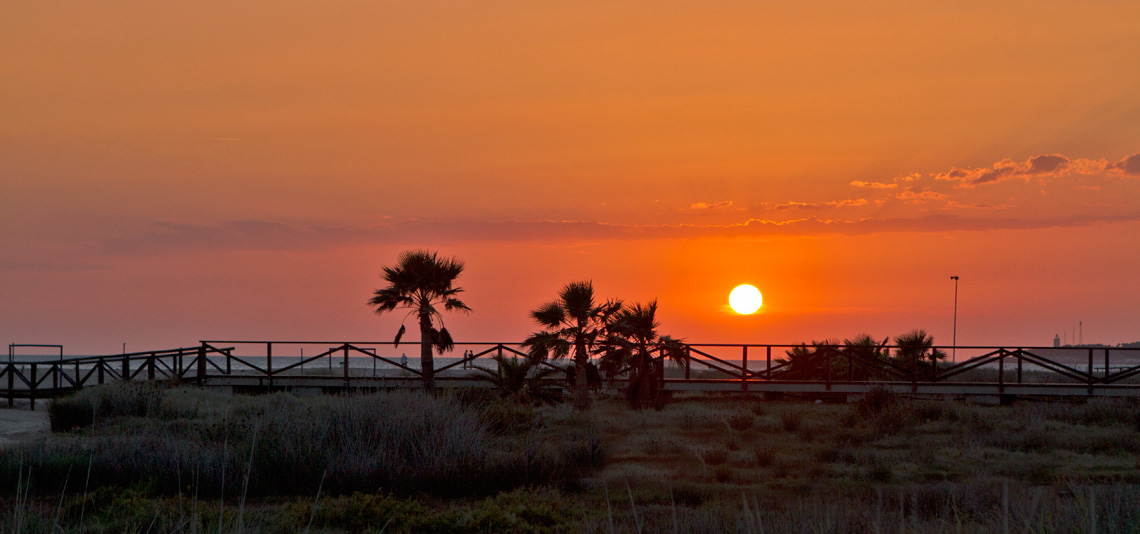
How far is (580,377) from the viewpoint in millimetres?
20016

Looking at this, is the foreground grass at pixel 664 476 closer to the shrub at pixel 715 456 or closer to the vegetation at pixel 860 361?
the shrub at pixel 715 456

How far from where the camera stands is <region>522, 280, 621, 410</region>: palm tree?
1984 centimetres

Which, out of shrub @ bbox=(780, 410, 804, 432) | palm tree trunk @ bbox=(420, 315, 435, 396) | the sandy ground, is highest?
palm tree trunk @ bbox=(420, 315, 435, 396)

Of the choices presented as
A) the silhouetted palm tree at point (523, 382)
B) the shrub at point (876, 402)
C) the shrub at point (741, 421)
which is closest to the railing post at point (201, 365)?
the silhouetted palm tree at point (523, 382)

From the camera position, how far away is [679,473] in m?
13.1

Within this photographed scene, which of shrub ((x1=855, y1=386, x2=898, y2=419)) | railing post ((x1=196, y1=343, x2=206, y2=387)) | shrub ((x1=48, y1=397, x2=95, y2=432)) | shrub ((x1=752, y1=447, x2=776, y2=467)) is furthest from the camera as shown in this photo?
railing post ((x1=196, y1=343, x2=206, y2=387))

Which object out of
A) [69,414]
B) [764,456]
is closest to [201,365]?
[69,414]

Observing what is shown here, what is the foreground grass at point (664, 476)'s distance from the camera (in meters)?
8.39

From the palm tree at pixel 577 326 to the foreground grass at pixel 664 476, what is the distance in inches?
42.1

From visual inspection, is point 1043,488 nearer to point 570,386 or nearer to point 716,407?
point 716,407

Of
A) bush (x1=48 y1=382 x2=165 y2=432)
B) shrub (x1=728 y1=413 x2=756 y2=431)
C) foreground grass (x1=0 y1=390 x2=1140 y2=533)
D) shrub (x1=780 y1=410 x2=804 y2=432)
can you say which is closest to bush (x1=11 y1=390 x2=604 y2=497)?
foreground grass (x1=0 y1=390 x2=1140 y2=533)

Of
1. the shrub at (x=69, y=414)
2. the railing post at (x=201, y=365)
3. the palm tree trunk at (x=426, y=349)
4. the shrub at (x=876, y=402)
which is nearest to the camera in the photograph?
the shrub at (x=69, y=414)

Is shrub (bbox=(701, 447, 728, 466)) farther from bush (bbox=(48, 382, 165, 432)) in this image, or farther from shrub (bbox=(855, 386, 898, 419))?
bush (bbox=(48, 382, 165, 432))

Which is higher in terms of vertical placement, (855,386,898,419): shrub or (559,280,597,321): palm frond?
(559,280,597,321): palm frond
